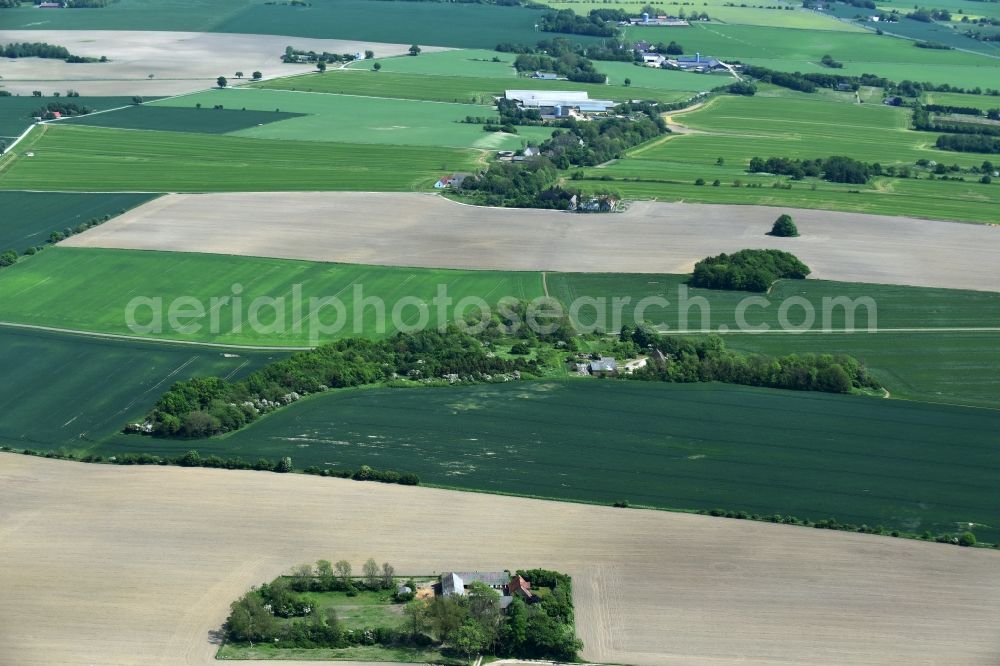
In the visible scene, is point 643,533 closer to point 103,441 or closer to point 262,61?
point 103,441

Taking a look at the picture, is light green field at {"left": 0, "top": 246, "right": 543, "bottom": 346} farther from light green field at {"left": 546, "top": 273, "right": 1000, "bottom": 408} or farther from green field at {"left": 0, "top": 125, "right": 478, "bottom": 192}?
green field at {"left": 0, "top": 125, "right": 478, "bottom": 192}

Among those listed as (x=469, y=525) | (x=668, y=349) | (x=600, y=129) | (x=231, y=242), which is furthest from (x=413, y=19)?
(x=469, y=525)

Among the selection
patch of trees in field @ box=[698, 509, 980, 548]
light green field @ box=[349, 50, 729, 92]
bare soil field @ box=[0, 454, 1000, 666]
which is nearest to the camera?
bare soil field @ box=[0, 454, 1000, 666]

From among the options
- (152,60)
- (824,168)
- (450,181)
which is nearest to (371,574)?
(450,181)

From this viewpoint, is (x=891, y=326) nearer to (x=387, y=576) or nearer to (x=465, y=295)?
(x=465, y=295)

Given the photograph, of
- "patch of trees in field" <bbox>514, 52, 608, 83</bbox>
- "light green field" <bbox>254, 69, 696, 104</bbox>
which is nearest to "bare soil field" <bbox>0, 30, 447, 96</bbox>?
"light green field" <bbox>254, 69, 696, 104</bbox>

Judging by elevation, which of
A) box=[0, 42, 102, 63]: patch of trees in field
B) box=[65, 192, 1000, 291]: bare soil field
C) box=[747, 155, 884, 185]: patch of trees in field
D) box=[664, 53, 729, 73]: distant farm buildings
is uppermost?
box=[0, 42, 102, 63]: patch of trees in field
